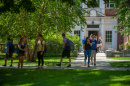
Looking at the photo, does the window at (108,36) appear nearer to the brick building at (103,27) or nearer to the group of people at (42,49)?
the brick building at (103,27)

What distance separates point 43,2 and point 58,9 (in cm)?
136

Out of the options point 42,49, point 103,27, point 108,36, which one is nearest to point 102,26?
point 103,27

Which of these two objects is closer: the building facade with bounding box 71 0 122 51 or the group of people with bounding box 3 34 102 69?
the group of people with bounding box 3 34 102 69

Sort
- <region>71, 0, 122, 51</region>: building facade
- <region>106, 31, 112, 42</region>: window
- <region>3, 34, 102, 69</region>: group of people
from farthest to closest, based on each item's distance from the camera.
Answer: <region>106, 31, 112, 42</region>: window, <region>71, 0, 122, 51</region>: building facade, <region>3, 34, 102, 69</region>: group of people

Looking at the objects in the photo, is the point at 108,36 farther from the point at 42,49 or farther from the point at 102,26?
the point at 42,49

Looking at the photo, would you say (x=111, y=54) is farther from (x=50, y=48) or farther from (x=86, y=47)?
(x=86, y=47)

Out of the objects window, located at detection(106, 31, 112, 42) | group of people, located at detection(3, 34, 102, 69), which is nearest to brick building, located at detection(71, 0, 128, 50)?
window, located at detection(106, 31, 112, 42)

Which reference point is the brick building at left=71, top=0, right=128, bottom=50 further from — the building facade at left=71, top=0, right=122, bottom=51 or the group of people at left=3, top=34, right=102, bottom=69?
the group of people at left=3, top=34, right=102, bottom=69

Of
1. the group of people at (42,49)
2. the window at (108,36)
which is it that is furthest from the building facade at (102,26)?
Result: the group of people at (42,49)

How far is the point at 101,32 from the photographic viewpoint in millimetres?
36781

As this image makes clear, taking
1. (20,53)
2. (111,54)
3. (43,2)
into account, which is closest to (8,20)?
(43,2)

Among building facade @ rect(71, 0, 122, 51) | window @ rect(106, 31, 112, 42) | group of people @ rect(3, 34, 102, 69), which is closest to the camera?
group of people @ rect(3, 34, 102, 69)

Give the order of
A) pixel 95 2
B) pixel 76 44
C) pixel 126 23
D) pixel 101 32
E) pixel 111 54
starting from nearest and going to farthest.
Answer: pixel 95 2, pixel 126 23, pixel 111 54, pixel 76 44, pixel 101 32

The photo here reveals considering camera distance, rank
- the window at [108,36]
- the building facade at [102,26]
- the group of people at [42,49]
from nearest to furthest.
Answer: the group of people at [42,49]
the building facade at [102,26]
the window at [108,36]
